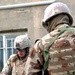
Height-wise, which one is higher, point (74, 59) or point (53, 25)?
point (53, 25)

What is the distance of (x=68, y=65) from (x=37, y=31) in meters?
6.18

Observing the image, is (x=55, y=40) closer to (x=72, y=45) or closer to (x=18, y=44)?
(x=72, y=45)

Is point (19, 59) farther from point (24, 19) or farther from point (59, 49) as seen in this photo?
point (24, 19)

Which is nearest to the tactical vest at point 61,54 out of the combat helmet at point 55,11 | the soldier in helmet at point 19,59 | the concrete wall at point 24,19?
the combat helmet at point 55,11

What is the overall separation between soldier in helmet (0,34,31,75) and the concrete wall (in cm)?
358

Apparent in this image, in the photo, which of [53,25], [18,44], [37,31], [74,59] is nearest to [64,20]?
[53,25]

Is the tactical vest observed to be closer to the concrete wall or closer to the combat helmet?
the combat helmet

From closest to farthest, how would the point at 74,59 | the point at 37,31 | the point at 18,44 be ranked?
the point at 74,59 < the point at 18,44 < the point at 37,31

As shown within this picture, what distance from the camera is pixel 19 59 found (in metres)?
6.02

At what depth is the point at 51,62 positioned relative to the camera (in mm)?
3551

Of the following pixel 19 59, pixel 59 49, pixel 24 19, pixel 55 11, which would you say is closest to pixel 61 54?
pixel 59 49

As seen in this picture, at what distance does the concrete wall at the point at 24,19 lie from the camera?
9.68 metres

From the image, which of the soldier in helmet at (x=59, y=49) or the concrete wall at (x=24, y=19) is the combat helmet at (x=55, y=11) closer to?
the soldier in helmet at (x=59, y=49)

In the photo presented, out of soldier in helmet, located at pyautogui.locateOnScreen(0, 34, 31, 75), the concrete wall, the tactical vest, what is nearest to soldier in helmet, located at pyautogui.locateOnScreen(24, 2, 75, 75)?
the tactical vest
